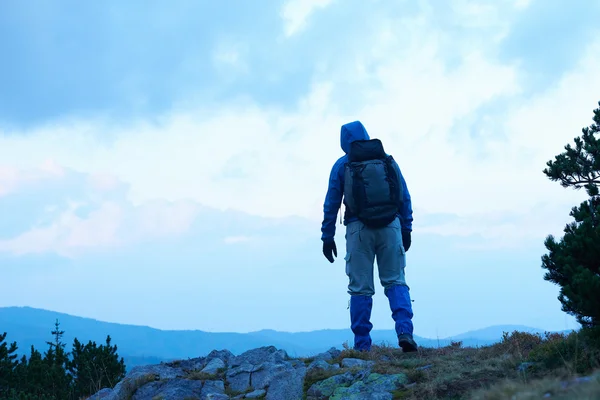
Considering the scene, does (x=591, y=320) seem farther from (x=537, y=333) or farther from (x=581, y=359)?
(x=537, y=333)

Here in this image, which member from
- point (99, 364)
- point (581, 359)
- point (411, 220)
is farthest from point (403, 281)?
point (99, 364)

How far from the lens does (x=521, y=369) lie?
6.80 metres

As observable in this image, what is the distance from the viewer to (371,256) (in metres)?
9.72

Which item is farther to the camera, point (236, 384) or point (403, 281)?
point (403, 281)

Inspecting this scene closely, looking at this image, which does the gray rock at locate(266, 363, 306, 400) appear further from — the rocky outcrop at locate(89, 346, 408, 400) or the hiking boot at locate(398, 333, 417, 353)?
the hiking boot at locate(398, 333, 417, 353)

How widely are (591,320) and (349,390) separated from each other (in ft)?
9.60

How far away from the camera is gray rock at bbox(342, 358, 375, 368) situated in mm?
8230

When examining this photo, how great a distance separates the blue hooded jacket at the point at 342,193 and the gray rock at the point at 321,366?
2.18m

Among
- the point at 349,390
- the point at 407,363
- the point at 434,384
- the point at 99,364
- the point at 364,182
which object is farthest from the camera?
the point at 99,364

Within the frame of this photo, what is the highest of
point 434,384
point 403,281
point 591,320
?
point 403,281

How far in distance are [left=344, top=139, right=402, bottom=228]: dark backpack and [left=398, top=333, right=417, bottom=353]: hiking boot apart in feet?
5.75

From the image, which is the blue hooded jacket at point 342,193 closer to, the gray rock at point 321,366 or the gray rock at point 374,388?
the gray rock at point 321,366

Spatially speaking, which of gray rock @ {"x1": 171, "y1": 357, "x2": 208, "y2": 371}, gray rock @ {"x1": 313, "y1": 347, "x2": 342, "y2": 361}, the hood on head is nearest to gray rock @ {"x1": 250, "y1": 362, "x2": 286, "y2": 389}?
gray rock @ {"x1": 313, "y1": 347, "x2": 342, "y2": 361}

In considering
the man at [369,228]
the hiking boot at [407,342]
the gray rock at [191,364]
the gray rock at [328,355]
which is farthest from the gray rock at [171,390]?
the hiking boot at [407,342]
